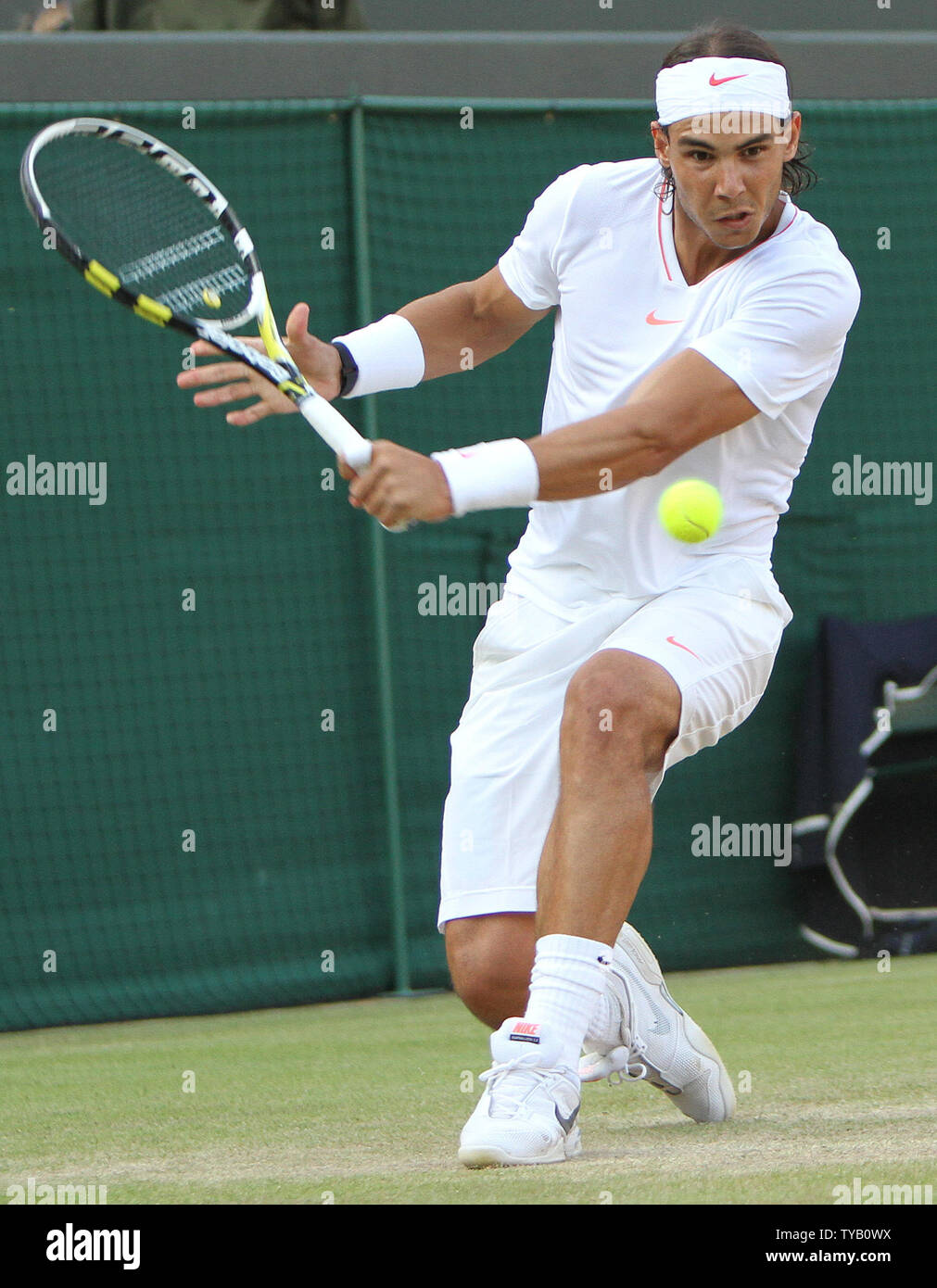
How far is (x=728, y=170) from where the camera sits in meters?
2.91

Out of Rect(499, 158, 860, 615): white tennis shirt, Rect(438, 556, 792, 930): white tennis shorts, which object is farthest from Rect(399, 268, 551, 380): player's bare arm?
Rect(438, 556, 792, 930): white tennis shorts

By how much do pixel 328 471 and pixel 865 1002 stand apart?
1931 millimetres

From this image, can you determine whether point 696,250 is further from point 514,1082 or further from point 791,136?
point 514,1082

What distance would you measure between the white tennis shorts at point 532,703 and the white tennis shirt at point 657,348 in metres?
0.05

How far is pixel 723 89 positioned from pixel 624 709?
0.98 metres

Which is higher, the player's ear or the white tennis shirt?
the player's ear

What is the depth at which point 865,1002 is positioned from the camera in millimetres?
4668

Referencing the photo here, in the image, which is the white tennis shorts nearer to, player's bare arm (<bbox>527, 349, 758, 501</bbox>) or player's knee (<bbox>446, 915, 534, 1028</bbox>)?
player's knee (<bbox>446, 915, 534, 1028</bbox>)

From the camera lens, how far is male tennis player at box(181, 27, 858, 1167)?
8.71ft

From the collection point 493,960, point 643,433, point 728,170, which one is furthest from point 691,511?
point 493,960

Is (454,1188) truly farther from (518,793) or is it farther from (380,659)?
(380,659)

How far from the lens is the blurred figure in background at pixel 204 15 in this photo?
18.2 ft

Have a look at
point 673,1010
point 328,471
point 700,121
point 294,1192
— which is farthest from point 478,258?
point 294,1192

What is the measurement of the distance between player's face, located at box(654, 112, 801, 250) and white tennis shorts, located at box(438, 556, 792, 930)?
0.51 meters
